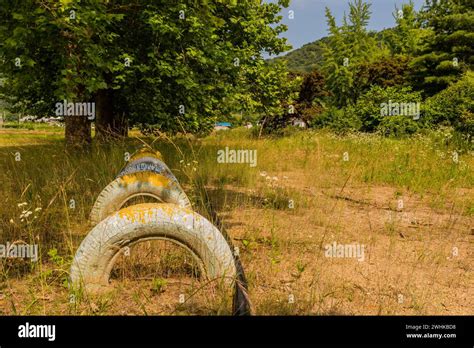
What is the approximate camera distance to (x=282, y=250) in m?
4.12

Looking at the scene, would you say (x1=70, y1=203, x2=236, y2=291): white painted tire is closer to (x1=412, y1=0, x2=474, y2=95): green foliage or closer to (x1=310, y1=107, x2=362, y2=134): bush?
(x1=310, y1=107, x2=362, y2=134): bush

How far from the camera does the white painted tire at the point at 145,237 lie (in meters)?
2.64

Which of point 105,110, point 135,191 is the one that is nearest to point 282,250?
point 135,191

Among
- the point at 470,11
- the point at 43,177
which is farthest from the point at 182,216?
the point at 470,11

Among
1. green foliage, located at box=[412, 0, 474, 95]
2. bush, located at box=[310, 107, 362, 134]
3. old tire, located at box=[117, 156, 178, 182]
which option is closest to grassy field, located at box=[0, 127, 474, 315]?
old tire, located at box=[117, 156, 178, 182]

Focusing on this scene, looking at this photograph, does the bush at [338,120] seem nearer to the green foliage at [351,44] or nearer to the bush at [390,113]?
the bush at [390,113]

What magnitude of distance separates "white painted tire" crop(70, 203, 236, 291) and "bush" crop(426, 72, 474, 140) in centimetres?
1402

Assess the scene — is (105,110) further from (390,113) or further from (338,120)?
(338,120)

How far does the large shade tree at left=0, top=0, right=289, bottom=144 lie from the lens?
4754mm

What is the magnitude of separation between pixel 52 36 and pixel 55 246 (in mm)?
2710

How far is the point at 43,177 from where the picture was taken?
6.00m

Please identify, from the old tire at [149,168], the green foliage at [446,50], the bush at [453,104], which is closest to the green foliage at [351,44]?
the green foliage at [446,50]

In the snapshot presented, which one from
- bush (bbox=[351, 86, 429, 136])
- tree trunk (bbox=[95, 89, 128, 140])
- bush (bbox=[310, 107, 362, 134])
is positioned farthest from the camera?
bush (bbox=[310, 107, 362, 134])

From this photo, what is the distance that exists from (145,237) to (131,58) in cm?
713
